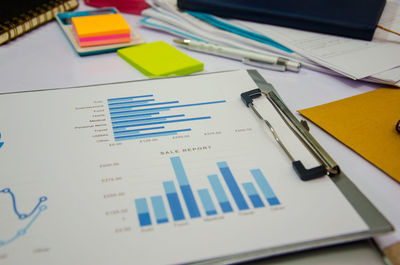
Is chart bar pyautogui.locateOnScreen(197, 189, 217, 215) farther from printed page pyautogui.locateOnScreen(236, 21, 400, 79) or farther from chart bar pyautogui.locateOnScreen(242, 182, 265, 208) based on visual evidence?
printed page pyautogui.locateOnScreen(236, 21, 400, 79)

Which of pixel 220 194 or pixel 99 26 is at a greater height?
pixel 99 26

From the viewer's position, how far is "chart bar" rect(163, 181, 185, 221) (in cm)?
37

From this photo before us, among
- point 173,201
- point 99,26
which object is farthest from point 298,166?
point 99,26

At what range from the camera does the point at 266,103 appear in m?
→ 0.54

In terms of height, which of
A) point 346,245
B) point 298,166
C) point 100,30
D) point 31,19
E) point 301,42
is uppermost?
point 31,19

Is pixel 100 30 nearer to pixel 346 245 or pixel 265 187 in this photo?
pixel 265 187

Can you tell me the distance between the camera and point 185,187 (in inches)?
15.7

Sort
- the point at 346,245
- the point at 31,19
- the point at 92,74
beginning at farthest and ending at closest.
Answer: the point at 31,19 → the point at 92,74 → the point at 346,245

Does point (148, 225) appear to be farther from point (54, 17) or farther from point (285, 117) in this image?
point (54, 17)

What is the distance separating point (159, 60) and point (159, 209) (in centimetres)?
38

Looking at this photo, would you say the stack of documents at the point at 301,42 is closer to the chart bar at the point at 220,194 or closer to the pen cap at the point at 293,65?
the pen cap at the point at 293,65

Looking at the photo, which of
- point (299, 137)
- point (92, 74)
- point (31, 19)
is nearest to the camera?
point (299, 137)

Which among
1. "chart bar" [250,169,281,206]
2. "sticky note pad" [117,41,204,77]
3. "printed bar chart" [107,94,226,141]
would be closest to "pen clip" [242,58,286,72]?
"sticky note pad" [117,41,204,77]

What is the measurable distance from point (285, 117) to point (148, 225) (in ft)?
0.87
